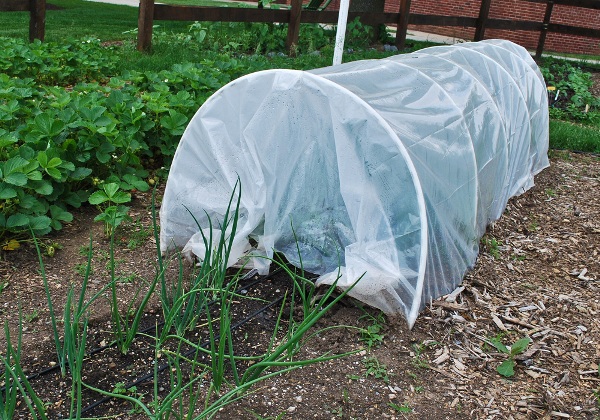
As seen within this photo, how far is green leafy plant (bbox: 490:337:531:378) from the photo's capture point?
10.1ft

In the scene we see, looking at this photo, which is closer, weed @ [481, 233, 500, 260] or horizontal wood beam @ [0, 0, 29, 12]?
weed @ [481, 233, 500, 260]

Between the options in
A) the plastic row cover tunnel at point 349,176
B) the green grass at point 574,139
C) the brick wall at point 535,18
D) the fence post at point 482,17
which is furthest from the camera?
the brick wall at point 535,18

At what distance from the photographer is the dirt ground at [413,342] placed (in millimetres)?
2727

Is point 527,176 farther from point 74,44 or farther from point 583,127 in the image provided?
point 74,44

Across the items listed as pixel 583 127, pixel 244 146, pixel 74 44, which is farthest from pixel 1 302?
pixel 583 127

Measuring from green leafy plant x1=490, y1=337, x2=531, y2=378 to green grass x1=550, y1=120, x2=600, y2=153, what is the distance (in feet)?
14.4

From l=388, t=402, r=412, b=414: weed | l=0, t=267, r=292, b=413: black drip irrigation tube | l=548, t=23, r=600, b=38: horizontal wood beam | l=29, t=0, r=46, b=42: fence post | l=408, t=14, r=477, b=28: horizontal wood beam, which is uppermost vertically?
l=548, t=23, r=600, b=38: horizontal wood beam

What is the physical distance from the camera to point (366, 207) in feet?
10.9

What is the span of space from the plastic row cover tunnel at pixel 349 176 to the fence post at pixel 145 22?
14.6 feet

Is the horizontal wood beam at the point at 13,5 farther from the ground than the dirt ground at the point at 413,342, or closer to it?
farther from the ground

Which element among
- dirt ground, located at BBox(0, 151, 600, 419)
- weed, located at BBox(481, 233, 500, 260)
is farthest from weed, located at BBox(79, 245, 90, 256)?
weed, located at BBox(481, 233, 500, 260)

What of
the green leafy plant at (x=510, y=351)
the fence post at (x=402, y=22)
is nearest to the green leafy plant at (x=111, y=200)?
the green leafy plant at (x=510, y=351)

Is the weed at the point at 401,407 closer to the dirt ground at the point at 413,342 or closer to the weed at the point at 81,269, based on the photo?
the dirt ground at the point at 413,342

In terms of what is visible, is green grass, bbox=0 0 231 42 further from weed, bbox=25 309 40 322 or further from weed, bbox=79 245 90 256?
weed, bbox=25 309 40 322
